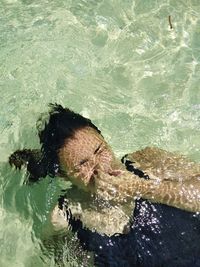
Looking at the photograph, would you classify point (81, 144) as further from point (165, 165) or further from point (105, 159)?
point (165, 165)

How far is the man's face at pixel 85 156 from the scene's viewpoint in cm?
386

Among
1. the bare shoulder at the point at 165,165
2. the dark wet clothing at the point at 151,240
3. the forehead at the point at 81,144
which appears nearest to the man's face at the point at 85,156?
the forehead at the point at 81,144

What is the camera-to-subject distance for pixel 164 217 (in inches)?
157

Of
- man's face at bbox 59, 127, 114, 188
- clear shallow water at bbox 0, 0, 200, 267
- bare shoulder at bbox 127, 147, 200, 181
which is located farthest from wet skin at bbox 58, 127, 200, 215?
clear shallow water at bbox 0, 0, 200, 267

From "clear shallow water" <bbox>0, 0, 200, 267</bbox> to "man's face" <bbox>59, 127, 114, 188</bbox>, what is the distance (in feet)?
1.75

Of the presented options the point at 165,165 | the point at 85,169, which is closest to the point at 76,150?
the point at 85,169

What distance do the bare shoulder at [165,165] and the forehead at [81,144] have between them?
631 millimetres

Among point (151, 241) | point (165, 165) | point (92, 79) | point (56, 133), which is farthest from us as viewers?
point (92, 79)

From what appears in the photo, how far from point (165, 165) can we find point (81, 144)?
0.96 meters

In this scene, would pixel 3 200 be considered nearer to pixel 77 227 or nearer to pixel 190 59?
pixel 77 227

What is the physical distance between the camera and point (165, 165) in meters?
4.50

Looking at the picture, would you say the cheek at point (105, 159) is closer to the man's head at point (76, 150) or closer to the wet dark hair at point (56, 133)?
the man's head at point (76, 150)

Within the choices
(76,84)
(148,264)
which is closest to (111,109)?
(76,84)

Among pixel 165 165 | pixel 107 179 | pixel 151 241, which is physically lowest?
pixel 151 241
